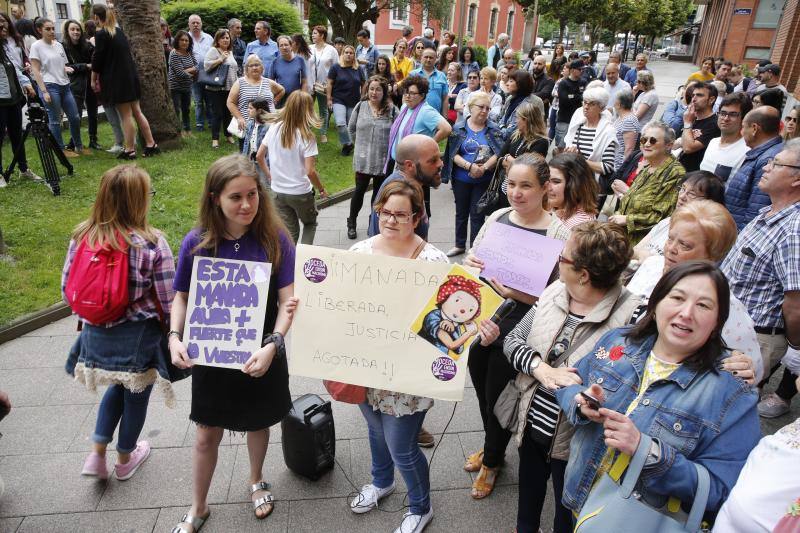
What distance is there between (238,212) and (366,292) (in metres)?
0.69

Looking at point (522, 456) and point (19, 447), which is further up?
point (522, 456)

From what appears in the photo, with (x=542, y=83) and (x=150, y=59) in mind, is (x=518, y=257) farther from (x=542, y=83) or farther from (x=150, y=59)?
(x=542, y=83)

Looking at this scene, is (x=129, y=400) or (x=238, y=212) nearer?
(x=238, y=212)

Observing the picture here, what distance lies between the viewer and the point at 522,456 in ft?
8.12

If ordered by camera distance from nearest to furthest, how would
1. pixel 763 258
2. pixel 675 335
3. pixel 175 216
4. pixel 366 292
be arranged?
pixel 675 335
pixel 366 292
pixel 763 258
pixel 175 216

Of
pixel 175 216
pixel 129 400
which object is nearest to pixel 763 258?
pixel 129 400

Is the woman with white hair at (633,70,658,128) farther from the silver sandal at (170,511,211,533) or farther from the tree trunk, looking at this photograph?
the silver sandal at (170,511,211,533)

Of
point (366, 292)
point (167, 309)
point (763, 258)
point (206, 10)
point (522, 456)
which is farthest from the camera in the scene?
point (206, 10)

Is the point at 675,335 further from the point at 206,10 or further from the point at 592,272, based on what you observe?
the point at 206,10

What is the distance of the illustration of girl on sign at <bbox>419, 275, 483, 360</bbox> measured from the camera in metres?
2.22

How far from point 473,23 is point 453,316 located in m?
51.5

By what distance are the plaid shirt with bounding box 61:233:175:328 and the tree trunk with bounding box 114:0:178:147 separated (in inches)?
296

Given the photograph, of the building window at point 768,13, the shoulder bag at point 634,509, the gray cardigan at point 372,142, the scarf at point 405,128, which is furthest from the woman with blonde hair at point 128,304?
the building window at point 768,13

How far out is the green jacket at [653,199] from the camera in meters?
4.00
